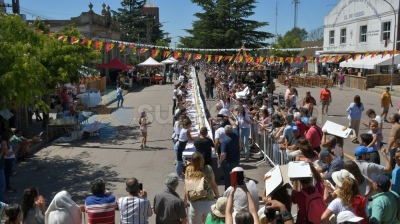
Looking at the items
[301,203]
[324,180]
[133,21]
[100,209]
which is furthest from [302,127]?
[133,21]

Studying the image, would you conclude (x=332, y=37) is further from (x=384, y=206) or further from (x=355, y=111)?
(x=384, y=206)

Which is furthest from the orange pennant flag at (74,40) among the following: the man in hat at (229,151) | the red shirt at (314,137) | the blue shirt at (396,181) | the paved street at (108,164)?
the blue shirt at (396,181)

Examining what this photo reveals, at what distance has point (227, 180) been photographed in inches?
336

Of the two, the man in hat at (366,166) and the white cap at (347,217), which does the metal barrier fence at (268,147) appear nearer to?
the man in hat at (366,166)

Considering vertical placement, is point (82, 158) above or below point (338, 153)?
below

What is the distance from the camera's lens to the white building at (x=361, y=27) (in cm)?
3706

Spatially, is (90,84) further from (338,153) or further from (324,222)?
(324,222)

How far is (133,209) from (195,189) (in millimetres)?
977

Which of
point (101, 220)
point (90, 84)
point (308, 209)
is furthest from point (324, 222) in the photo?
point (90, 84)

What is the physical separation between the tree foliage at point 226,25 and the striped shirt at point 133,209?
52.3 meters

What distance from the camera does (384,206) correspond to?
5.02 m

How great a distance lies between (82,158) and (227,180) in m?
6.27

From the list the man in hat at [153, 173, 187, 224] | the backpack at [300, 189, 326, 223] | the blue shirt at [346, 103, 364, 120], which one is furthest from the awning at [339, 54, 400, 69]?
the man in hat at [153, 173, 187, 224]

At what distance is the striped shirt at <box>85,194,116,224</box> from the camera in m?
5.46
